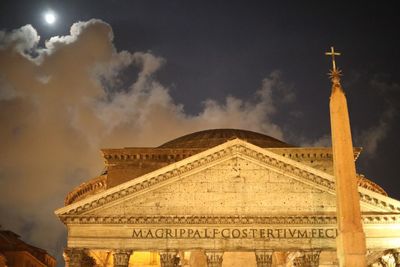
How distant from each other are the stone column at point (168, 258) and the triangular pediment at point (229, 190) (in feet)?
4.93

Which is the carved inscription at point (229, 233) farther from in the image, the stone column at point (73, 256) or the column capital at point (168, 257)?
the stone column at point (73, 256)

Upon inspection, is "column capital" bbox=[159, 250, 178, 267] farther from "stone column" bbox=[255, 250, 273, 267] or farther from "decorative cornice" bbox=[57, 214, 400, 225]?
"stone column" bbox=[255, 250, 273, 267]

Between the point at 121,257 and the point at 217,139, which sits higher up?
the point at 217,139

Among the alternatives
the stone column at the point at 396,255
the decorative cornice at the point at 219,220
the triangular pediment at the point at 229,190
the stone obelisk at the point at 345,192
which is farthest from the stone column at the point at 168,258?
the stone obelisk at the point at 345,192

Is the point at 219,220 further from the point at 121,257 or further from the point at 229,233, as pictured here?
the point at 121,257

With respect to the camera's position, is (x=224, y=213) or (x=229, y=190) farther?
(x=229, y=190)

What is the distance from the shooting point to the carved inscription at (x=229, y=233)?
2322 cm

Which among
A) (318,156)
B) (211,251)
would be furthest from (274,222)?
(318,156)

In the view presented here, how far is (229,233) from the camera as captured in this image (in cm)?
2331

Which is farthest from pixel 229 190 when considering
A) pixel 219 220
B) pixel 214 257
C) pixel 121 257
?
pixel 121 257

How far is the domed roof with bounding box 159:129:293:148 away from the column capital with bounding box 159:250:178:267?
466 inches

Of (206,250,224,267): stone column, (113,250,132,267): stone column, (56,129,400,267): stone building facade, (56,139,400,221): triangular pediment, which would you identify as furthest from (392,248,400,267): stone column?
(113,250,132,267): stone column

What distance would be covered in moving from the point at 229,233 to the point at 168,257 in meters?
2.53

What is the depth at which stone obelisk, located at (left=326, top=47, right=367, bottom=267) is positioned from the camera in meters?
12.9
